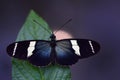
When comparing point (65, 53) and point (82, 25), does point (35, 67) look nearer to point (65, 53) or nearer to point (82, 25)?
point (65, 53)

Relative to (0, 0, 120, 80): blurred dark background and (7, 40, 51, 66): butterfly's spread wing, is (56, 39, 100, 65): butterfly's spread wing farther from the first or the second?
(0, 0, 120, 80): blurred dark background

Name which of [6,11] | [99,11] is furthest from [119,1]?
[6,11]

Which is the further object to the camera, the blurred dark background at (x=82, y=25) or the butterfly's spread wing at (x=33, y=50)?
the blurred dark background at (x=82, y=25)

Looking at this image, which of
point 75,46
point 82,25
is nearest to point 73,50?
point 75,46

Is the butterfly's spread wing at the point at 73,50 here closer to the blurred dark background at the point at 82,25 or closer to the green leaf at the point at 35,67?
the green leaf at the point at 35,67

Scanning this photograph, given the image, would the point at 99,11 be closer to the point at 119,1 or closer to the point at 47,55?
the point at 119,1

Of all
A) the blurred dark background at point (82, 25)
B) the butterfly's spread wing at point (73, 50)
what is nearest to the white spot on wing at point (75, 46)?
the butterfly's spread wing at point (73, 50)

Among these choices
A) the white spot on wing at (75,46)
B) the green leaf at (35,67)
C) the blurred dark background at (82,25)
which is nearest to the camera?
the green leaf at (35,67)

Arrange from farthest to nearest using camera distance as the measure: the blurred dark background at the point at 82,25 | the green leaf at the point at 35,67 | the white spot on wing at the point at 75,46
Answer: the blurred dark background at the point at 82,25
the white spot on wing at the point at 75,46
the green leaf at the point at 35,67
